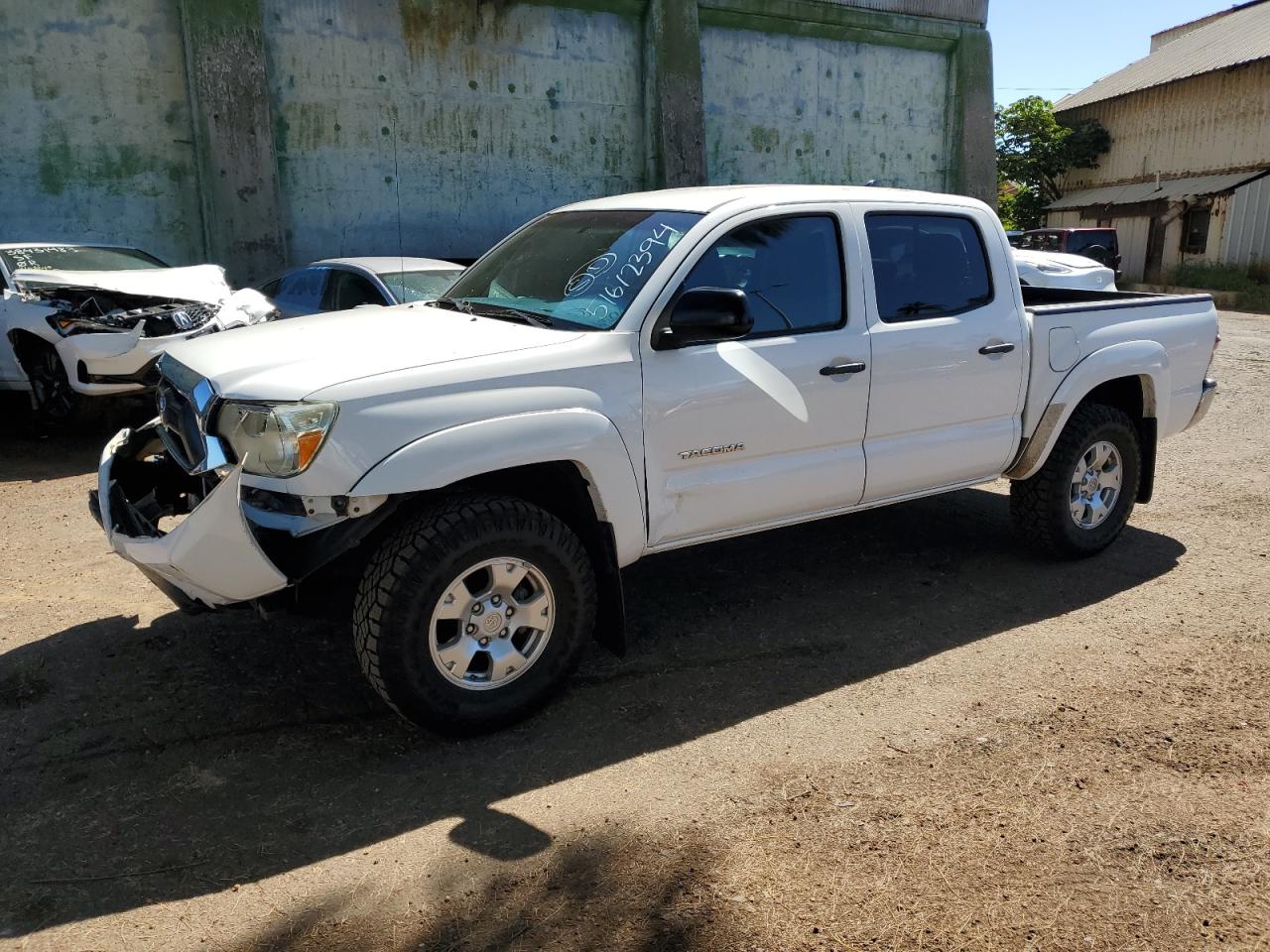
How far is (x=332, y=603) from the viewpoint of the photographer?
11.9ft

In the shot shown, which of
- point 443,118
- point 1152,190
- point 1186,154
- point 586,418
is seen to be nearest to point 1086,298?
point 586,418

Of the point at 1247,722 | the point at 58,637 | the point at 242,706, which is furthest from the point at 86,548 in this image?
the point at 1247,722

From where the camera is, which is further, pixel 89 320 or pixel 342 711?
pixel 89 320

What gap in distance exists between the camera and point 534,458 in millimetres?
3533

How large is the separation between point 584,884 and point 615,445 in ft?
5.03

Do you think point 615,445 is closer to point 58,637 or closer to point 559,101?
point 58,637

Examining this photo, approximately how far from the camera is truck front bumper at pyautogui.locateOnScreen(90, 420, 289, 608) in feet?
10.7

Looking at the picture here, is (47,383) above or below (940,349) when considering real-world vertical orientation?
below

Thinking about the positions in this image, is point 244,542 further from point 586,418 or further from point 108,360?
point 108,360

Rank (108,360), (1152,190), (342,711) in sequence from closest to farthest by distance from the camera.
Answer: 1. (342,711)
2. (108,360)
3. (1152,190)

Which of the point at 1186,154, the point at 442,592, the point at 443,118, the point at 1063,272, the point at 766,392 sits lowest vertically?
the point at 442,592

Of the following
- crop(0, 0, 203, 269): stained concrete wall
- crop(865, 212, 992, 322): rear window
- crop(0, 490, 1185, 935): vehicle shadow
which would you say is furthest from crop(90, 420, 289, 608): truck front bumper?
crop(0, 0, 203, 269): stained concrete wall

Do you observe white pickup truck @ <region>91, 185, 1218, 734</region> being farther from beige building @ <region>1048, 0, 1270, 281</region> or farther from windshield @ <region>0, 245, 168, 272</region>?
beige building @ <region>1048, 0, 1270, 281</region>

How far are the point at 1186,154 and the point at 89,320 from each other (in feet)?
109
